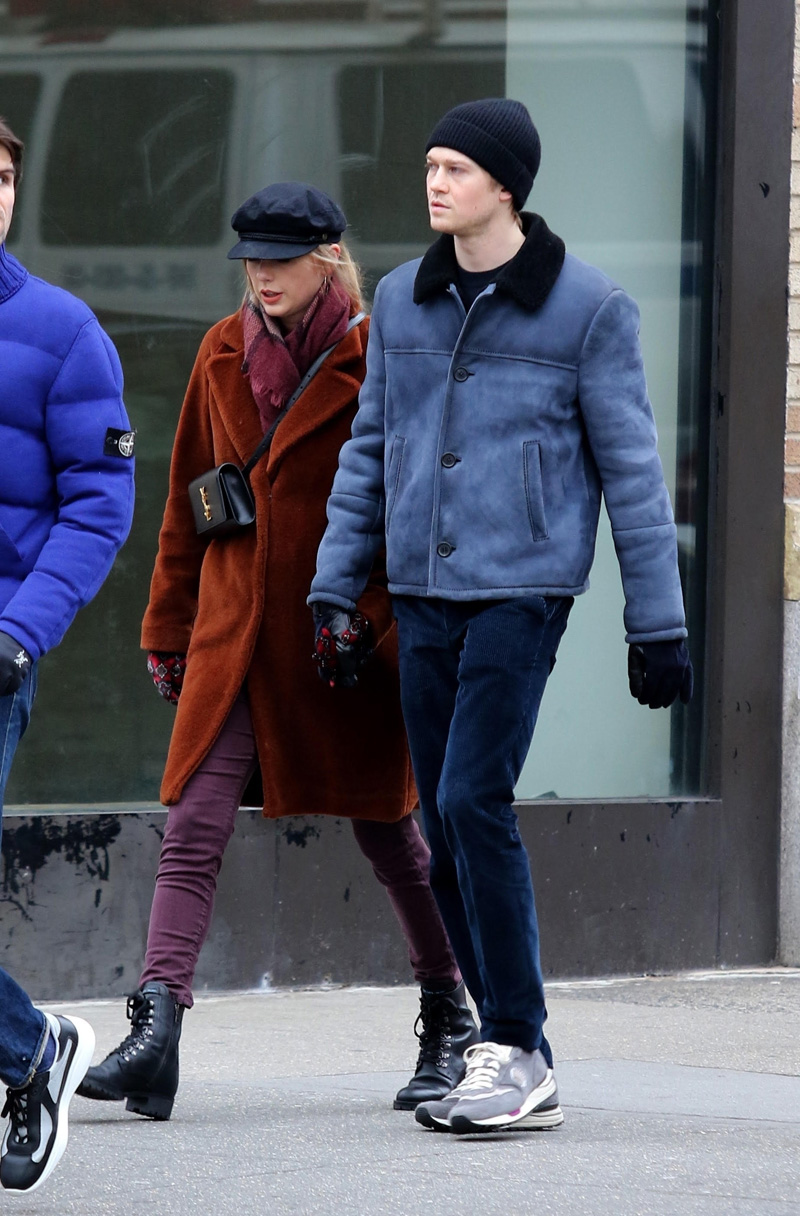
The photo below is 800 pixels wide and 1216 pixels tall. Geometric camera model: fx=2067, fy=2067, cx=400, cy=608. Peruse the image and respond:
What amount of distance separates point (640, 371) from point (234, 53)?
2.53 m

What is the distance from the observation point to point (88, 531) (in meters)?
3.54

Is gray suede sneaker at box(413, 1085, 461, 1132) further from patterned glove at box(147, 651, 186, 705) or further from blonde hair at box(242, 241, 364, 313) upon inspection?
blonde hair at box(242, 241, 364, 313)

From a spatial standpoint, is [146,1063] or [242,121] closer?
[146,1063]

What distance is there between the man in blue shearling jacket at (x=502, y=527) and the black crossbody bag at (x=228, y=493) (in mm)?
343

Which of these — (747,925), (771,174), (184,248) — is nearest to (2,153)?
(184,248)

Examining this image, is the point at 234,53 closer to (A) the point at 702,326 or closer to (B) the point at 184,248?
(B) the point at 184,248

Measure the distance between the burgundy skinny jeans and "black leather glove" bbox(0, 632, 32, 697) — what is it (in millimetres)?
1024

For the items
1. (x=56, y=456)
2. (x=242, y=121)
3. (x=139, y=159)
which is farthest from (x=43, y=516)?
(x=242, y=121)

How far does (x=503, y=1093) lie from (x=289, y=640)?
1.08 meters

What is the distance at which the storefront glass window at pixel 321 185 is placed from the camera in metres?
6.04

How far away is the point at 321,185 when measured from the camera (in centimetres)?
627

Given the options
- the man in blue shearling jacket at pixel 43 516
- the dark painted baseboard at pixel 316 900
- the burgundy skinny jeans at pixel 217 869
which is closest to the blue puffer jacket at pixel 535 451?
the burgundy skinny jeans at pixel 217 869

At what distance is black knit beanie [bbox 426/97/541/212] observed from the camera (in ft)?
13.6

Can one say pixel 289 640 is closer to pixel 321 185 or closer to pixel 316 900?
pixel 316 900
